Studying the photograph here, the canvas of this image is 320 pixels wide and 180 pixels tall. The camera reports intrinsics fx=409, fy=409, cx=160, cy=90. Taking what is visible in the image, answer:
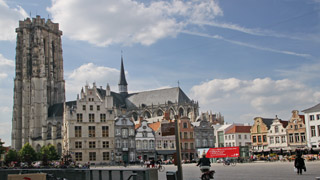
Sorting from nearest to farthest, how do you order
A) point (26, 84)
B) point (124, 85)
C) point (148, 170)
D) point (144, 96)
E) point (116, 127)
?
point (148, 170) < point (116, 127) < point (26, 84) < point (144, 96) < point (124, 85)

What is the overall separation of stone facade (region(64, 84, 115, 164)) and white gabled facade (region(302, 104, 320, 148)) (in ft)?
93.2

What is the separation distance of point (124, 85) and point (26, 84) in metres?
31.2

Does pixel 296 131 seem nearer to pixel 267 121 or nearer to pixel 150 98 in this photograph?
pixel 267 121

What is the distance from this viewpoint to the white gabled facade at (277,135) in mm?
64731

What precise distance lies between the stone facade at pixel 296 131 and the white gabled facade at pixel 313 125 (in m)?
3.19

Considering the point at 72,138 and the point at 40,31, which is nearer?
the point at 72,138

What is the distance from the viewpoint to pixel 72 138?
192ft

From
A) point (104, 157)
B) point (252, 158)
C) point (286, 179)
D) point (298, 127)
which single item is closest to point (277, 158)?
Answer: point (252, 158)

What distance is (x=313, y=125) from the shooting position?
5762cm

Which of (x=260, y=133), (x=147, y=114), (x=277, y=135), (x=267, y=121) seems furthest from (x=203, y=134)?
(x=147, y=114)

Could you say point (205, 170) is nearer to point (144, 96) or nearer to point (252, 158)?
point (252, 158)

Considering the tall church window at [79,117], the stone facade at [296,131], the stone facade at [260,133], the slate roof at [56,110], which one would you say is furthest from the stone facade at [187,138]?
the slate roof at [56,110]

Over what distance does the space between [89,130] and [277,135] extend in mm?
29920

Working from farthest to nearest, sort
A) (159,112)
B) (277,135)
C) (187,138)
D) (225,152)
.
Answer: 1. (159,112)
2. (187,138)
3. (277,135)
4. (225,152)
